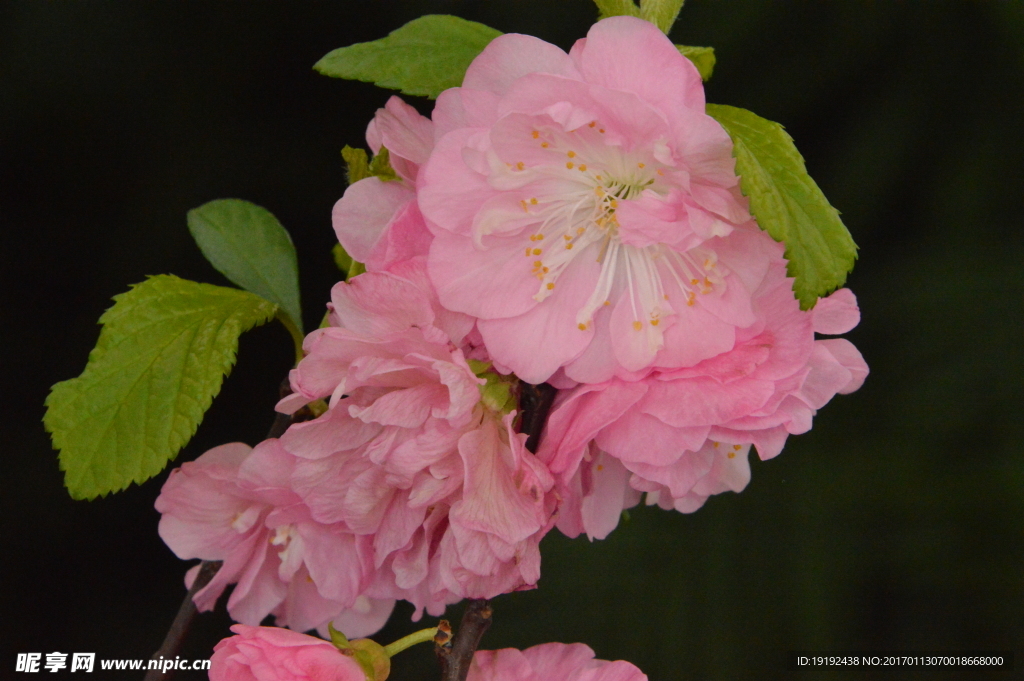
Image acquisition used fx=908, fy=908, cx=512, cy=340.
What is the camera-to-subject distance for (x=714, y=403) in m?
0.48

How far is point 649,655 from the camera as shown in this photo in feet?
3.93

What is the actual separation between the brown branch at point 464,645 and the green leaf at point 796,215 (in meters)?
0.29

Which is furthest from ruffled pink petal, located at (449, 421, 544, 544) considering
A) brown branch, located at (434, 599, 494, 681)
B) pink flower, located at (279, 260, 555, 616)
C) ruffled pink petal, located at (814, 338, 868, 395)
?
ruffled pink petal, located at (814, 338, 868, 395)

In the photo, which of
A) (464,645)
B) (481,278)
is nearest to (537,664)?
(464,645)

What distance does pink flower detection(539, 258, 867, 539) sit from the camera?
0.49m

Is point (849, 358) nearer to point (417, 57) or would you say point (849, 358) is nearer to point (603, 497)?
point (603, 497)

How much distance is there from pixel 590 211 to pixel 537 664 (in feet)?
1.00

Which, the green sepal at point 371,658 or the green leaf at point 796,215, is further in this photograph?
the green sepal at point 371,658

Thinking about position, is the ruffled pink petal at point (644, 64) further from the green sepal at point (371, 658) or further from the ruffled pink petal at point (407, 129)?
the green sepal at point (371, 658)

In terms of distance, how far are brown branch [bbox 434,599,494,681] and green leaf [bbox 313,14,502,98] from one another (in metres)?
0.34

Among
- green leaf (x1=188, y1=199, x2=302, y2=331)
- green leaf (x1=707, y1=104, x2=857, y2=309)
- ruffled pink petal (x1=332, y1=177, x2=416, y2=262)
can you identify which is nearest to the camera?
green leaf (x1=707, y1=104, x2=857, y2=309)

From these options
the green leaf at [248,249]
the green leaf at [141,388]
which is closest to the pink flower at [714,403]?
the green leaf at [141,388]

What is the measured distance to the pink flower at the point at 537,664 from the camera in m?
0.61

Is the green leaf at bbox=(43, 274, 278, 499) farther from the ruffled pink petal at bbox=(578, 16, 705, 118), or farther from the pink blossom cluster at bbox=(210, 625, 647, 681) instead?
the ruffled pink petal at bbox=(578, 16, 705, 118)
